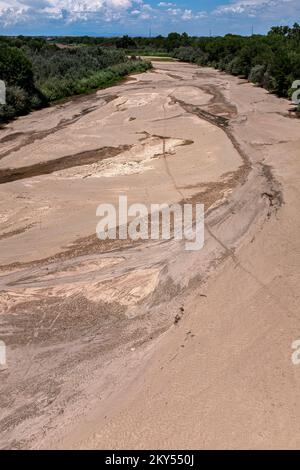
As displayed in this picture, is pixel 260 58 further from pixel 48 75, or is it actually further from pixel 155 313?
pixel 155 313

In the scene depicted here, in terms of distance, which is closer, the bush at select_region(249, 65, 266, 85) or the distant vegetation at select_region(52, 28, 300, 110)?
the distant vegetation at select_region(52, 28, 300, 110)

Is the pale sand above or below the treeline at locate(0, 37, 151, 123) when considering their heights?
A: below

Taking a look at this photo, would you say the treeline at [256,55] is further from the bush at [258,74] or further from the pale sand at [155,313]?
the pale sand at [155,313]

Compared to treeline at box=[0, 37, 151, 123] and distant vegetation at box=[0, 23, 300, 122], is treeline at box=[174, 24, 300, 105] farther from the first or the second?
treeline at box=[0, 37, 151, 123]

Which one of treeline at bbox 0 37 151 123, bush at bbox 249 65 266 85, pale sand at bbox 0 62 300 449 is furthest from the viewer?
bush at bbox 249 65 266 85

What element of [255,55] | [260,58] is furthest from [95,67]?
[260,58]

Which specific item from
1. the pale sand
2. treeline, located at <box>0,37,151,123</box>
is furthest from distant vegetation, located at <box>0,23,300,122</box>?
the pale sand
